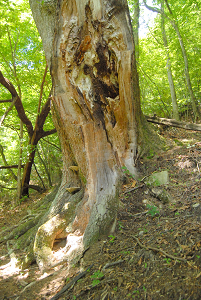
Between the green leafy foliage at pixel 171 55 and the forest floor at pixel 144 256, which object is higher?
the green leafy foliage at pixel 171 55

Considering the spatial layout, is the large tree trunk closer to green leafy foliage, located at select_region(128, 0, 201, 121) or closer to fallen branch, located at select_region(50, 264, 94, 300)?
fallen branch, located at select_region(50, 264, 94, 300)

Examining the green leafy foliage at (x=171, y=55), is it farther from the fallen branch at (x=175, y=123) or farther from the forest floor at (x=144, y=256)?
the forest floor at (x=144, y=256)

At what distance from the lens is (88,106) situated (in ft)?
13.1

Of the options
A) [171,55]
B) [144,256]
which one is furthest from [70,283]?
[171,55]

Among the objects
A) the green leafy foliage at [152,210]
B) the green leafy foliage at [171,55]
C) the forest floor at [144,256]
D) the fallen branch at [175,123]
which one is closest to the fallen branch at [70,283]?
the forest floor at [144,256]

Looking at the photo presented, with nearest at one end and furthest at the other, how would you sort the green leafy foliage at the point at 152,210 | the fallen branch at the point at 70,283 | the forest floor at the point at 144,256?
the forest floor at the point at 144,256, the fallen branch at the point at 70,283, the green leafy foliage at the point at 152,210

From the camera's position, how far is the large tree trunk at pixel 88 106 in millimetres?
3553

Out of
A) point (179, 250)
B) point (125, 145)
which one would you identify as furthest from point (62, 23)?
point (179, 250)

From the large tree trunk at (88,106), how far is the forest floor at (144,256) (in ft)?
1.18

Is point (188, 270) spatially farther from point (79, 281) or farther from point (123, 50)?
point (123, 50)

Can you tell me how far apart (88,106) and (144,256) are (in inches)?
109

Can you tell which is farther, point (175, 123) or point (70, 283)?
point (175, 123)

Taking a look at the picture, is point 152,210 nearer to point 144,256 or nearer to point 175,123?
point 144,256

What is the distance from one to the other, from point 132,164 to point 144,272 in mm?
2360
